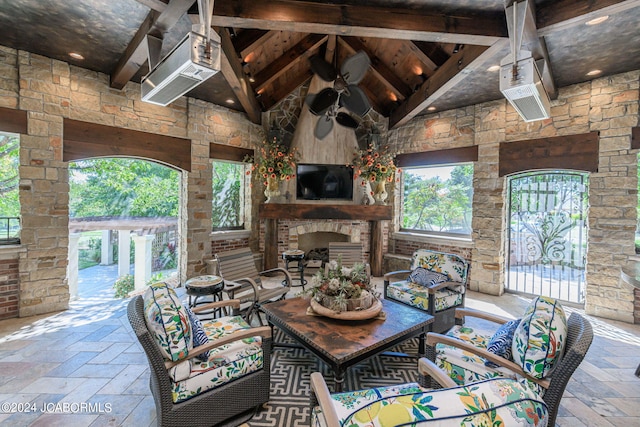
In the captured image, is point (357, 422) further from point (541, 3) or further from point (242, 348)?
point (541, 3)

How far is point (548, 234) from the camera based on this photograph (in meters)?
4.72

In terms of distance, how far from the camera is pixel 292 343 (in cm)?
308

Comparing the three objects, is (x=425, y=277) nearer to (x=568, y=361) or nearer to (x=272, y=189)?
(x=568, y=361)

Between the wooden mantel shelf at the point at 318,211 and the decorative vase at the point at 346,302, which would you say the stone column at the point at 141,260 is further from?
the decorative vase at the point at 346,302

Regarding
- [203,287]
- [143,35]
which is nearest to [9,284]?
[203,287]

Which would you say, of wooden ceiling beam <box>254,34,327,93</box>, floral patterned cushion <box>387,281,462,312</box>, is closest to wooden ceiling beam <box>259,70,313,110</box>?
wooden ceiling beam <box>254,34,327,93</box>

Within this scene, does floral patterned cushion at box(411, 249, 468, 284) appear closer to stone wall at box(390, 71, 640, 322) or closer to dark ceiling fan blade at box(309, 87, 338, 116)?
stone wall at box(390, 71, 640, 322)

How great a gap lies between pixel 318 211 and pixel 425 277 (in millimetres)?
2503

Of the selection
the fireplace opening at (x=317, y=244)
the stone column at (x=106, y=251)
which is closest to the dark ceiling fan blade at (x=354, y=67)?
the fireplace opening at (x=317, y=244)

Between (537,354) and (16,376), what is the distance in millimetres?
3922

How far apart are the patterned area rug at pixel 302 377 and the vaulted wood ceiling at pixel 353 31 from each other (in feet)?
10.6

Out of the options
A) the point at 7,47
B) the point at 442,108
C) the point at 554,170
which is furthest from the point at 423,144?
the point at 7,47

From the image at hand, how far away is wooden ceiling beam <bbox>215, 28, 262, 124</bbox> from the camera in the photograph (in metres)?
3.33

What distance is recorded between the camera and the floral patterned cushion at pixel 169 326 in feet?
5.45
